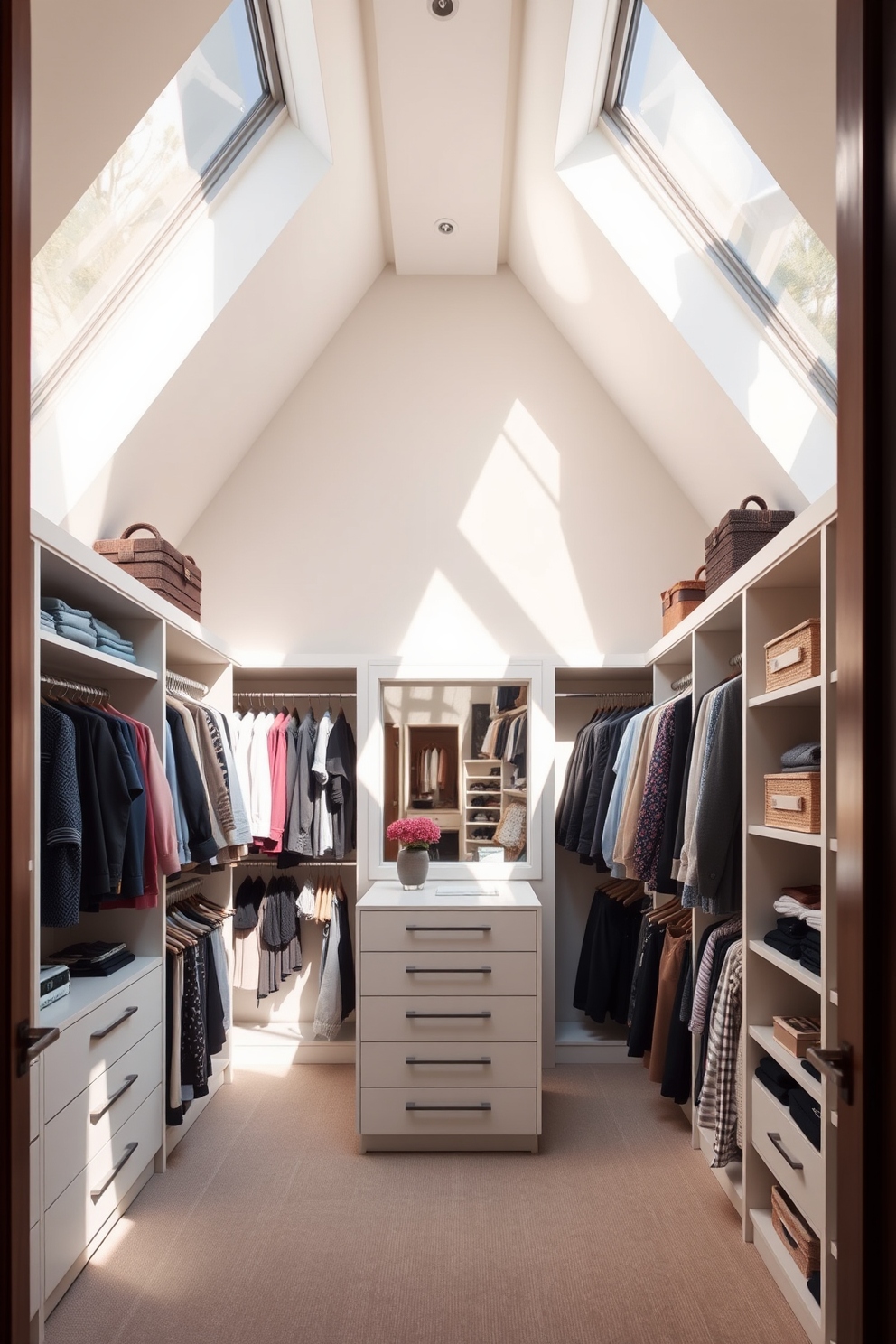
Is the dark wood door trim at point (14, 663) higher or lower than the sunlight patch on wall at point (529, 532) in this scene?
lower

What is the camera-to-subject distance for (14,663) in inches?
46.3

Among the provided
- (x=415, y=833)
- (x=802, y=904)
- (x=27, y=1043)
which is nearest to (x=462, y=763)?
(x=415, y=833)

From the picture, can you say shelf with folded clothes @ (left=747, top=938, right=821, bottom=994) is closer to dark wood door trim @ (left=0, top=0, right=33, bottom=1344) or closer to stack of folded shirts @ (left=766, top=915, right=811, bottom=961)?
stack of folded shirts @ (left=766, top=915, right=811, bottom=961)

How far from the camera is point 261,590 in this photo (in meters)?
4.87

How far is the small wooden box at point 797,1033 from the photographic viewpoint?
242cm

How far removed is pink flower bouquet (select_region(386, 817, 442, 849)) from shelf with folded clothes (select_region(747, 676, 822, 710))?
158 cm

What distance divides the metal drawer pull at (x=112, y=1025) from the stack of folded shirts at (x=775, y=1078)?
6.07 feet

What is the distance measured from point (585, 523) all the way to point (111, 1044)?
3185 millimetres

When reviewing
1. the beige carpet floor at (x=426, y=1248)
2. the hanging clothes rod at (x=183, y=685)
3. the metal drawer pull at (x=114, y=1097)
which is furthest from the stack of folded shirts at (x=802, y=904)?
the hanging clothes rod at (x=183, y=685)

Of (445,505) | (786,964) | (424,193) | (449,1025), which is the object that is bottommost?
(449,1025)

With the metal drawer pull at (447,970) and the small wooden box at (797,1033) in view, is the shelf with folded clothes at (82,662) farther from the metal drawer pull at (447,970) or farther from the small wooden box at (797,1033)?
the small wooden box at (797,1033)

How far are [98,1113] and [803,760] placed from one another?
216 cm

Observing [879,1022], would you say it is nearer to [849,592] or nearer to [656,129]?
[849,592]

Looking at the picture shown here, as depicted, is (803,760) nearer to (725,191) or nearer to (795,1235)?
(795,1235)
